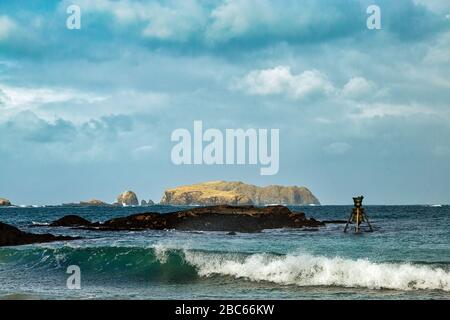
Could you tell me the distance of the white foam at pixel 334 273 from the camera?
17.6 metres

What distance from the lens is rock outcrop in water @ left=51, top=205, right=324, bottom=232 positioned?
41.9 metres

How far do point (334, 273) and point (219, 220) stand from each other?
2423 cm

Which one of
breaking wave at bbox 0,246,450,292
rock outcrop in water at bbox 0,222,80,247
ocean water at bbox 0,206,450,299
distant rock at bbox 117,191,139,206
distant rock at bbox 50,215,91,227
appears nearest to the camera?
ocean water at bbox 0,206,450,299

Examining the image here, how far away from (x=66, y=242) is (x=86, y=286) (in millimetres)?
13190

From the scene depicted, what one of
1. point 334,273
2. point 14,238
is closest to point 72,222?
point 14,238

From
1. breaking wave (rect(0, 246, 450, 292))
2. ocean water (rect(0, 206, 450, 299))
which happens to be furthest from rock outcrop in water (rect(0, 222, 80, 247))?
breaking wave (rect(0, 246, 450, 292))

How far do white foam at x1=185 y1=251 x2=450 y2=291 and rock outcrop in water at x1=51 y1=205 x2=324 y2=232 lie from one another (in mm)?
20031

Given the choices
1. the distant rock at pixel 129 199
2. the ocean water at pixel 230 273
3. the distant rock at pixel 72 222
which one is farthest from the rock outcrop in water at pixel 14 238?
the distant rock at pixel 129 199

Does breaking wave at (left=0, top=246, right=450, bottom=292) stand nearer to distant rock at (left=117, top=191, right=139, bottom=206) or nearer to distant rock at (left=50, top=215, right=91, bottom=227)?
distant rock at (left=50, top=215, right=91, bottom=227)

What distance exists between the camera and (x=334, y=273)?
60.5 feet

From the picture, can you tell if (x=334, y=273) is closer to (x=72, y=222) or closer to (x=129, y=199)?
(x=72, y=222)
